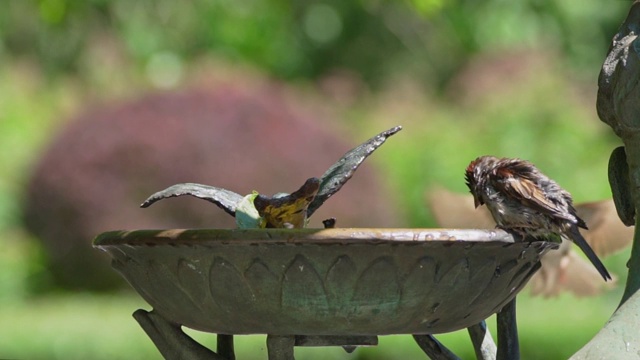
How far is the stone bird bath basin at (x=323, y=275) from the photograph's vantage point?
2125mm

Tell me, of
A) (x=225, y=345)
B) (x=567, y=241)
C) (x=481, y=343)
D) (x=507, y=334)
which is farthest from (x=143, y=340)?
(x=507, y=334)

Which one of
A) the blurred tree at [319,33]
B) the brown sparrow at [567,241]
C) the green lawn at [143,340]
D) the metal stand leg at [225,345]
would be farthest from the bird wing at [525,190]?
the blurred tree at [319,33]

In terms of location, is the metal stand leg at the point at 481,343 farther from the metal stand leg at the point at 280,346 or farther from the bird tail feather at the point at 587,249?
the metal stand leg at the point at 280,346

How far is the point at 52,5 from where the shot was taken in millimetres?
5523

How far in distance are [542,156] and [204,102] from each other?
2.74m

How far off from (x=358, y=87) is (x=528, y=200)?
9.75 meters

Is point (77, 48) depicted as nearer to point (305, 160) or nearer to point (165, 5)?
point (165, 5)

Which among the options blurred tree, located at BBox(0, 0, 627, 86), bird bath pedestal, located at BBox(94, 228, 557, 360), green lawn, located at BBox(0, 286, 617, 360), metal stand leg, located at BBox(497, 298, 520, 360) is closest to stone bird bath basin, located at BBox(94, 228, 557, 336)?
bird bath pedestal, located at BBox(94, 228, 557, 360)

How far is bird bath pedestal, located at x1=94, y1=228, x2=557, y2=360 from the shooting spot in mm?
2127

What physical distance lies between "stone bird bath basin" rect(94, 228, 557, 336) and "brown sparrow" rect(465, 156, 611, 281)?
0.53 metres

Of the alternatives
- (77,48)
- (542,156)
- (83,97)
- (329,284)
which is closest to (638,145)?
(329,284)

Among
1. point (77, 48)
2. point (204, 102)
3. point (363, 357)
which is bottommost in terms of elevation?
point (363, 357)

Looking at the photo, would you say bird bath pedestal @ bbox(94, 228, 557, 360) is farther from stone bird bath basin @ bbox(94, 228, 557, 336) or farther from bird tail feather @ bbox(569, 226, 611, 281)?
bird tail feather @ bbox(569, 226, 611, 281)

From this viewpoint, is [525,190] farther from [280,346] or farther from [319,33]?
[319,33]
